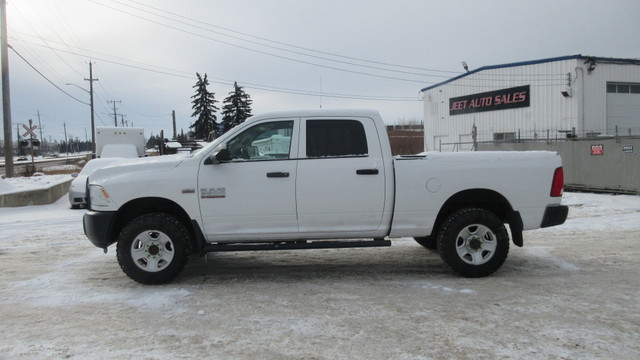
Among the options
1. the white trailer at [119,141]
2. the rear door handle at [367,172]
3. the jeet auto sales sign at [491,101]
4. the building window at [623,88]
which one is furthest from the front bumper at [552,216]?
the building window at [623,88]

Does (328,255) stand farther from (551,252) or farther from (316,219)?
(551,252)

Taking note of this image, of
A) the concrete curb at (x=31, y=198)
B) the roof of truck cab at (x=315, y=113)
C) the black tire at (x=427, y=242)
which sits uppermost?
the roof of truck cab at (x=315, y=113)

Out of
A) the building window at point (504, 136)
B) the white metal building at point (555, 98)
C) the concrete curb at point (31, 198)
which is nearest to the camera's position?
the concrete curb at point (31, 198)

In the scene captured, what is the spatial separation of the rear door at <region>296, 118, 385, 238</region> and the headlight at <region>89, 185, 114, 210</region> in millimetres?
2178

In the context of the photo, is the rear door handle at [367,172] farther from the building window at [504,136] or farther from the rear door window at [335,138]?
the building window at [504,136]

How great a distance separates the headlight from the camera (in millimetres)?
5340

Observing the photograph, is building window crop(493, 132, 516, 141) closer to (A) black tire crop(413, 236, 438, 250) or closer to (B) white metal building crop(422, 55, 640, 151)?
(B) white metal building crop(422, 55, 640, 151)

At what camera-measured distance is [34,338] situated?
399cm

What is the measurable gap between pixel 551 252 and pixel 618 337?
3134mm

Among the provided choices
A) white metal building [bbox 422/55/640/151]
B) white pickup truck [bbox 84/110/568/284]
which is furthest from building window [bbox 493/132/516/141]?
white pickup truck [bbox 84/110/568/284]

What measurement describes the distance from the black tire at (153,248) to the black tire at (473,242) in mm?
3055

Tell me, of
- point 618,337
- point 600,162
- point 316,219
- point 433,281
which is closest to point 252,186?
point 316,219

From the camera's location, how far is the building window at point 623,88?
85.6 ft

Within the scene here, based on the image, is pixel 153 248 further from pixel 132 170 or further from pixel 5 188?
pixel 5 188
